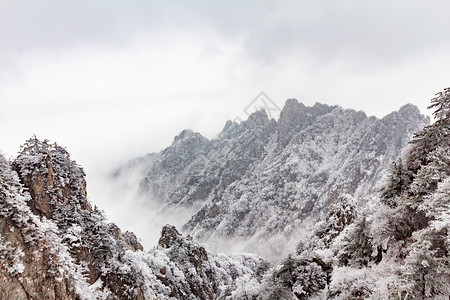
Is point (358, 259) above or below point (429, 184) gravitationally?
below

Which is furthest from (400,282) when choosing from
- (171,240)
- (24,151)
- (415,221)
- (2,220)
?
(171,240)

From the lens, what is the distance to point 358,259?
22922mm

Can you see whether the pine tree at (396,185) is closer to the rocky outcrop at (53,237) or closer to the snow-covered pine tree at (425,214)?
the snow-covered pine tree at (425,214)

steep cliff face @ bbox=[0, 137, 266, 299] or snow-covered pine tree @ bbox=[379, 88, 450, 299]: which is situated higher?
steep cliff face @ bbox=[0, 137, 266, 299]

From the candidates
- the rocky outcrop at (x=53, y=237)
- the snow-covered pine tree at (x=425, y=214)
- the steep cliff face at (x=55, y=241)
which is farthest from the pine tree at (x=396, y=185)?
the rocky outcrop at (x=53, y=237)

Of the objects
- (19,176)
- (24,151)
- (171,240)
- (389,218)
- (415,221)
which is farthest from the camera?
(171,240)

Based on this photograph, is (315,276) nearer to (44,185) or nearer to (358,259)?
(358,259)

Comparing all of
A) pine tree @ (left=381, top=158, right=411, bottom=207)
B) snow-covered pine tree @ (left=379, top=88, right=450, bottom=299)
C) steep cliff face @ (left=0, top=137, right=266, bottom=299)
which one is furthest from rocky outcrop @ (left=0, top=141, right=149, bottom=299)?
pine tree @ (left=381, top=158, right=411, bottom=207)

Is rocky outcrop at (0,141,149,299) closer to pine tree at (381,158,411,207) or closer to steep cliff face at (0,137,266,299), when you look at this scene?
steep cliff face at (0,137,266,299)

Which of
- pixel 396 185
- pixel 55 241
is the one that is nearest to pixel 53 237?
pixel 55 241

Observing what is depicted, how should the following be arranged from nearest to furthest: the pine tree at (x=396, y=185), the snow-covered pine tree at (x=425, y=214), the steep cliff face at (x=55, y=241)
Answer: the snow-covered pine tree at (x=425, y=214), the steep cliff face at (x=55, y=241), the pine tree at (x=396, y=185)

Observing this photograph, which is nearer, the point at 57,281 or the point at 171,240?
the point at 57,281

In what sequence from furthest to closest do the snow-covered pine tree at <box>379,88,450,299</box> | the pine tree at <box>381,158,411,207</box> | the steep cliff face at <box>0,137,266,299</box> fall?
the pine tree at <box>381,158,411,207</box>, the steep cliff face at <box>0,137,266,299</box>, the snow-covered pine tree at <box>379,88,450,299</box>

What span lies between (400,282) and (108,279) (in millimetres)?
29735
